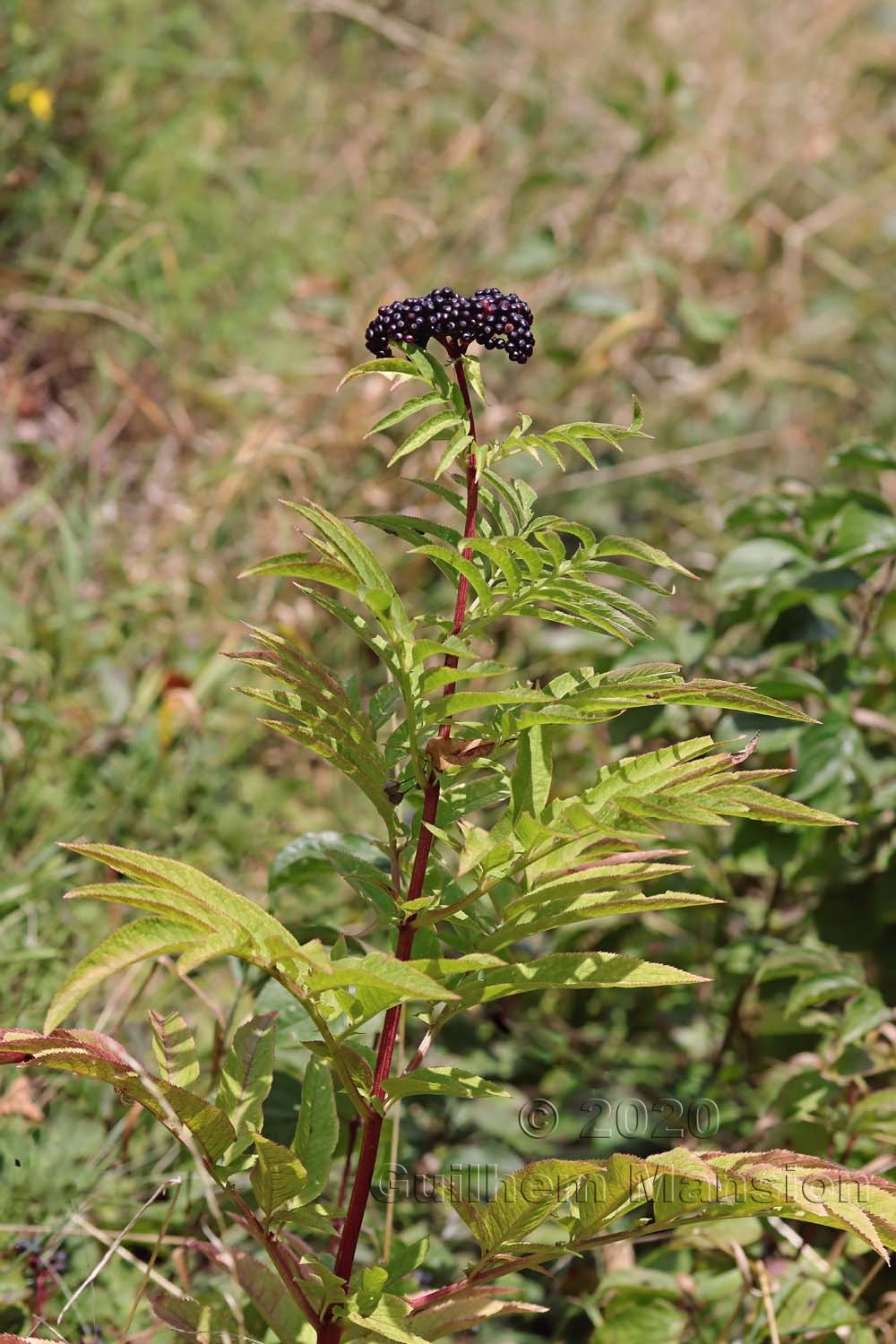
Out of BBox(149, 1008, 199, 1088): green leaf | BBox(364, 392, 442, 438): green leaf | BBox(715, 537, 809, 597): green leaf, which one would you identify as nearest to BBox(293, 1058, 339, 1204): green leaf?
BBox(149, 1008, 199, 1088): green leaf

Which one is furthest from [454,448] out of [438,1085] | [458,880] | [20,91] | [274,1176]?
[20,91]

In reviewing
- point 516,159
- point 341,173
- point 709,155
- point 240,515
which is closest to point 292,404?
point 240,515

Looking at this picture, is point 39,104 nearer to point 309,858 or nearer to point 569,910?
point 309,858

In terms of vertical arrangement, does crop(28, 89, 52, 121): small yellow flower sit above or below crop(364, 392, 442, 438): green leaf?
above

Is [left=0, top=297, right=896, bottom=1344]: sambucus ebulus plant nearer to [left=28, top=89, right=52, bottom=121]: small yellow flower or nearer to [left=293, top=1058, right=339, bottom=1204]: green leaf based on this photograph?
[left=293, top=1058, right=339, bottom=1204]: green leaf

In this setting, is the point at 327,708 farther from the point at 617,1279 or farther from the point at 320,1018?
the point at 617,1279

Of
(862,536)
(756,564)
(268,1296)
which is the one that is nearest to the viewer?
(268,1296)

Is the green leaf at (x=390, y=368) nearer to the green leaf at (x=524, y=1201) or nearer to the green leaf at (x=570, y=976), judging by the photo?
the green leaf at (x=570, y=976)
